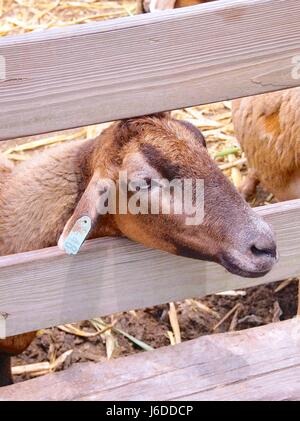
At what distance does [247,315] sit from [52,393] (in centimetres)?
234

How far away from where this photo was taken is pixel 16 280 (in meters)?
2.79

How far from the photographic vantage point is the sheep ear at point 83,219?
276 cm

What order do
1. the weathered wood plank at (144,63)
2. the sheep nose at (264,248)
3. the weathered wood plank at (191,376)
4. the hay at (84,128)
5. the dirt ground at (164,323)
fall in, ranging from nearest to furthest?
the weathered wood plank at (144,63), the weathered wood plank at (191,376), the sheep nose at (264,248), the dirt ground at (164,323), the hay at (84,128)

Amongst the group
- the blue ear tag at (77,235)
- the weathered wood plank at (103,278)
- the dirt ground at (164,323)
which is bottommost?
the dirt ground at (164,323)

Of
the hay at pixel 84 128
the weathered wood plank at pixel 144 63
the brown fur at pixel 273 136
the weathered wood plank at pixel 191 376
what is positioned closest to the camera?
the weathered wood plank at pixel 144 63

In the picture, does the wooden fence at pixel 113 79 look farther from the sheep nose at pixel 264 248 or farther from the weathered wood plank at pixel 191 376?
the sheep nose at pixel 264 248

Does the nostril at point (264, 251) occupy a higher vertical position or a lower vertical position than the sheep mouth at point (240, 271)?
higher

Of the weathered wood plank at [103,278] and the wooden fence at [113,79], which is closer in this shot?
the wooden fence at [113,79]

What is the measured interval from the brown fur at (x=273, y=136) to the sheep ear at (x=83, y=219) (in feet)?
5.40

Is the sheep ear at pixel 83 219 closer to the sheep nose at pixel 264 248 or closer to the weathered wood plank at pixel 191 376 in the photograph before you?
the weathered wood plank at pixel 191 376

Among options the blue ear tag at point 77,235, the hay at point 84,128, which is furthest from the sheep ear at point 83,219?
the hay at point 84,128

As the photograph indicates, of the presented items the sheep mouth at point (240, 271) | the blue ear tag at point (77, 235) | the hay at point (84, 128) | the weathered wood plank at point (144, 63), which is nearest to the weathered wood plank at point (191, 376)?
the sheep mouth at point (240, 271)

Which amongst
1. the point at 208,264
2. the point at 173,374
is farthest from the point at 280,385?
the point at 208,264

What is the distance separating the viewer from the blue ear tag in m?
2.74
